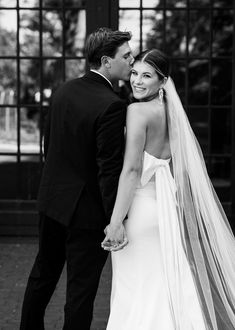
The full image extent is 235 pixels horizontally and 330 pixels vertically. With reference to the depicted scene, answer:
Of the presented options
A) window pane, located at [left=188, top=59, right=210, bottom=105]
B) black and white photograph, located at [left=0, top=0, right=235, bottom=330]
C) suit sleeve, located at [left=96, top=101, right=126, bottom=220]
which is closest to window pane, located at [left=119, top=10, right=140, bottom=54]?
window pane, located at [left=188, top=59, right=210, bottom=105]

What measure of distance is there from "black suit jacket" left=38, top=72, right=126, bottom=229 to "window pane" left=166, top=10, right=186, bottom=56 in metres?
3.69

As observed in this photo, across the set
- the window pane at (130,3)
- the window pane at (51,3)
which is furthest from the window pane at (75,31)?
the window pane at (130,3)

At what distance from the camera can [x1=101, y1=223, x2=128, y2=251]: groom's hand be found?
12.0 ft

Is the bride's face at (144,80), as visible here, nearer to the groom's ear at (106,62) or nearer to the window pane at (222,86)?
the groom's ear at (106,62)

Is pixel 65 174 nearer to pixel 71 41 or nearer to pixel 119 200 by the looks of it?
pixel 119 200

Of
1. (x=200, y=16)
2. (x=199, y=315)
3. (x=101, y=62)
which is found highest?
(x=200, y=16)

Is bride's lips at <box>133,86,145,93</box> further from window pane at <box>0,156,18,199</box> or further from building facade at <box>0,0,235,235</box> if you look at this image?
window pane at <box>0,156,18,199</box>

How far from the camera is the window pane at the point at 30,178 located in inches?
294

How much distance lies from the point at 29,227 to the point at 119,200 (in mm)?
3865

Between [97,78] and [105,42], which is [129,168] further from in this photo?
[105,42]

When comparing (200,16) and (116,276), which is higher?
(200,16)

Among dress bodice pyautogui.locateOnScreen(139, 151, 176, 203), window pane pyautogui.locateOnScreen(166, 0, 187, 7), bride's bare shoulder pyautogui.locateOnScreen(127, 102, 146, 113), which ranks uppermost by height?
window pane pyautogui.locateOnScreen(166, 0, 187, 7)

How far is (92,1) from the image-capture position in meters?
6.98

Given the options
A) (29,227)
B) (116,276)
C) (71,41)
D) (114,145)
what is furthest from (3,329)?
(71,41)
